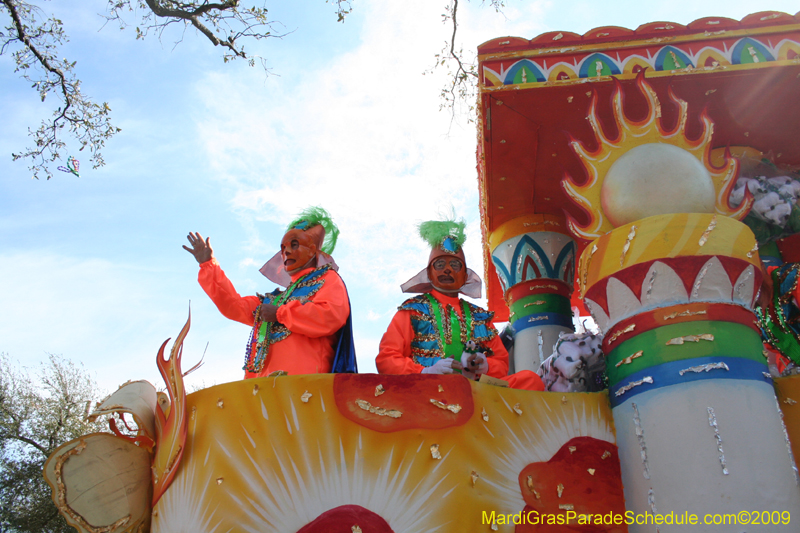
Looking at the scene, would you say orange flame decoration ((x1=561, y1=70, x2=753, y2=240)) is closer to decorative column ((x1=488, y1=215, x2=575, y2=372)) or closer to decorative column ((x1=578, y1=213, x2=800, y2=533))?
decorative column ((x1=578, y1=213, x2=800, y2=533))

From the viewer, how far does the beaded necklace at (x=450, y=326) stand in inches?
142

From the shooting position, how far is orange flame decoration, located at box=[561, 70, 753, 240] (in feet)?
10.2

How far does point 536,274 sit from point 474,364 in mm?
2075

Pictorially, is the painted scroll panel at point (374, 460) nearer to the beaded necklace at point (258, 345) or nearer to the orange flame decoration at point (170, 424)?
the orange flame decoration at point (170, 424)

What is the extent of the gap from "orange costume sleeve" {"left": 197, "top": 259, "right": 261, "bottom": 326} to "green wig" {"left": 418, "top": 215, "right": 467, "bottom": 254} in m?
1.36

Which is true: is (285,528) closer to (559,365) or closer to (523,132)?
(559,365)

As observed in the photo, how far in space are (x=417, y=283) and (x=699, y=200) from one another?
194cm

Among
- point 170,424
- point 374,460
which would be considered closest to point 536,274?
point 374,460

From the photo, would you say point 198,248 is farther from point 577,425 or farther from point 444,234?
point 577,425

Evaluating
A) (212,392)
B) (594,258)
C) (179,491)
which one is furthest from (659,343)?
(179,491)

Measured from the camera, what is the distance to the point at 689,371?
8.18 feet

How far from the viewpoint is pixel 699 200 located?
115 inches

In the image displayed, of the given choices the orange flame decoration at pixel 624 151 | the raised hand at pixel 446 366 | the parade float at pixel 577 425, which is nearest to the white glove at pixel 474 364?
the raised hand at pixel 446 366

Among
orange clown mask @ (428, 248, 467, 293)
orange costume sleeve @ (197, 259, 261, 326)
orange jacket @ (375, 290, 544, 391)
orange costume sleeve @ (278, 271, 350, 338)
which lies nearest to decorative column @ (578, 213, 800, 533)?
orange jacket @ (375, 290, 544, 391)
